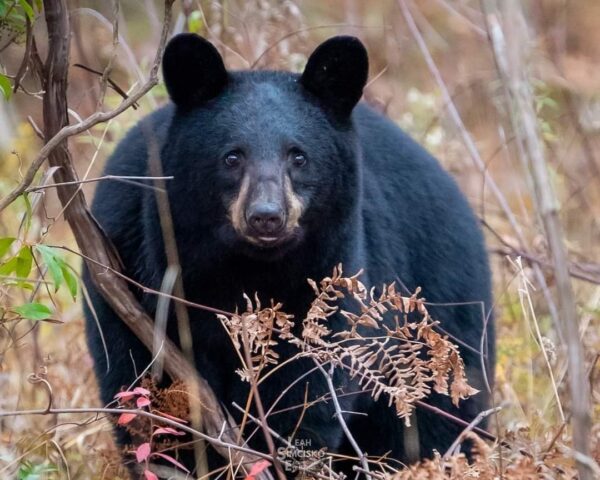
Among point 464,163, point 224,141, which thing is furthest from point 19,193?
point 464,163

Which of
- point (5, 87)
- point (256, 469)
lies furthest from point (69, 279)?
point (256, 469)

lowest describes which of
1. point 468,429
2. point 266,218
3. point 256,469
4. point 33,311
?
point 256,469

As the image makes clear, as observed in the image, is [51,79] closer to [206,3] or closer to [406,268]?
[406,268]

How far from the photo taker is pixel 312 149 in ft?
14.9

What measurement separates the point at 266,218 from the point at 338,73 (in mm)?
897

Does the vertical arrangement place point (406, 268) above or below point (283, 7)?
below

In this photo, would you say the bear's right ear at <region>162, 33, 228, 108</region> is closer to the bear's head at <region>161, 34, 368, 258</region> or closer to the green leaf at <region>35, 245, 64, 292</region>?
the bear's head at <region>161, 34, 368, 258</region>

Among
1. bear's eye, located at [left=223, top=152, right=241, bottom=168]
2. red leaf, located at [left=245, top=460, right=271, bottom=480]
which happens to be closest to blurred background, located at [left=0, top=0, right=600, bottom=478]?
bear's eye, located at [left=223, top=152, right=241, bottom=168]

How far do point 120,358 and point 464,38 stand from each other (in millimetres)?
7597

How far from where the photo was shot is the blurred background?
460cm

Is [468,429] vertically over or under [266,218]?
under

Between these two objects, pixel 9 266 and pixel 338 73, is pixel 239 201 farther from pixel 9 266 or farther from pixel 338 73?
pixel 9 266

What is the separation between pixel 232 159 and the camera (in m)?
4.45

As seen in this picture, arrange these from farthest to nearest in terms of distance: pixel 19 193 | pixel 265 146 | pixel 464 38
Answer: pixel 464 38
pixel 265 146
pixel 19 193
